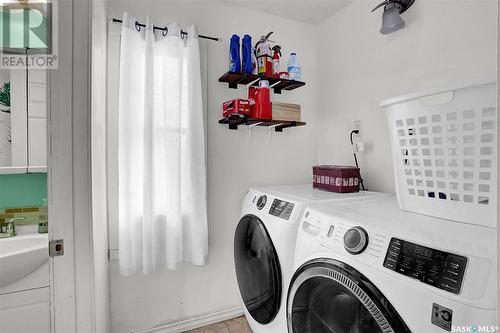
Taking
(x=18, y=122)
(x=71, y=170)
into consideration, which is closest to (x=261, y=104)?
(x=71, y=170)

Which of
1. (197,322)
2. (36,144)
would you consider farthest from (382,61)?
(197,322)

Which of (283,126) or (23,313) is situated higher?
(283,126)

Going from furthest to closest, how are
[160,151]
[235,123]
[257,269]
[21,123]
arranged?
[235,123] < [160,151] < [257,269] < [21,123]

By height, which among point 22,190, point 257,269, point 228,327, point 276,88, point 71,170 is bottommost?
point 228,327

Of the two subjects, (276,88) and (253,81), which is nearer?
(253,81)

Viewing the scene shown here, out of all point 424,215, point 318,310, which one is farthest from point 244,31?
point 318,310

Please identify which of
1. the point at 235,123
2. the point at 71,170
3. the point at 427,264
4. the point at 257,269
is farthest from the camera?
the point at 235,123

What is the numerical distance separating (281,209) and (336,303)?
0.55 metres

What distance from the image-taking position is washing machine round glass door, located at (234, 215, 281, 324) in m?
1.32

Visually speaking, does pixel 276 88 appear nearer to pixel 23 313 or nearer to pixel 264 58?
pixel 264 58

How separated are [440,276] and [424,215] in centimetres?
41

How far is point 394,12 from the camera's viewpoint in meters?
1.52

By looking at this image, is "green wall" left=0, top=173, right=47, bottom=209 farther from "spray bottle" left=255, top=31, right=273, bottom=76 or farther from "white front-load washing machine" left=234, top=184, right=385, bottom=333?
"spray bottle" left=255, top=31, right=273, bottom=76

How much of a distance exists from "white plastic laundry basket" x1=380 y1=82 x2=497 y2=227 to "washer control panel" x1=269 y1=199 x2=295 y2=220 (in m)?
0.51
